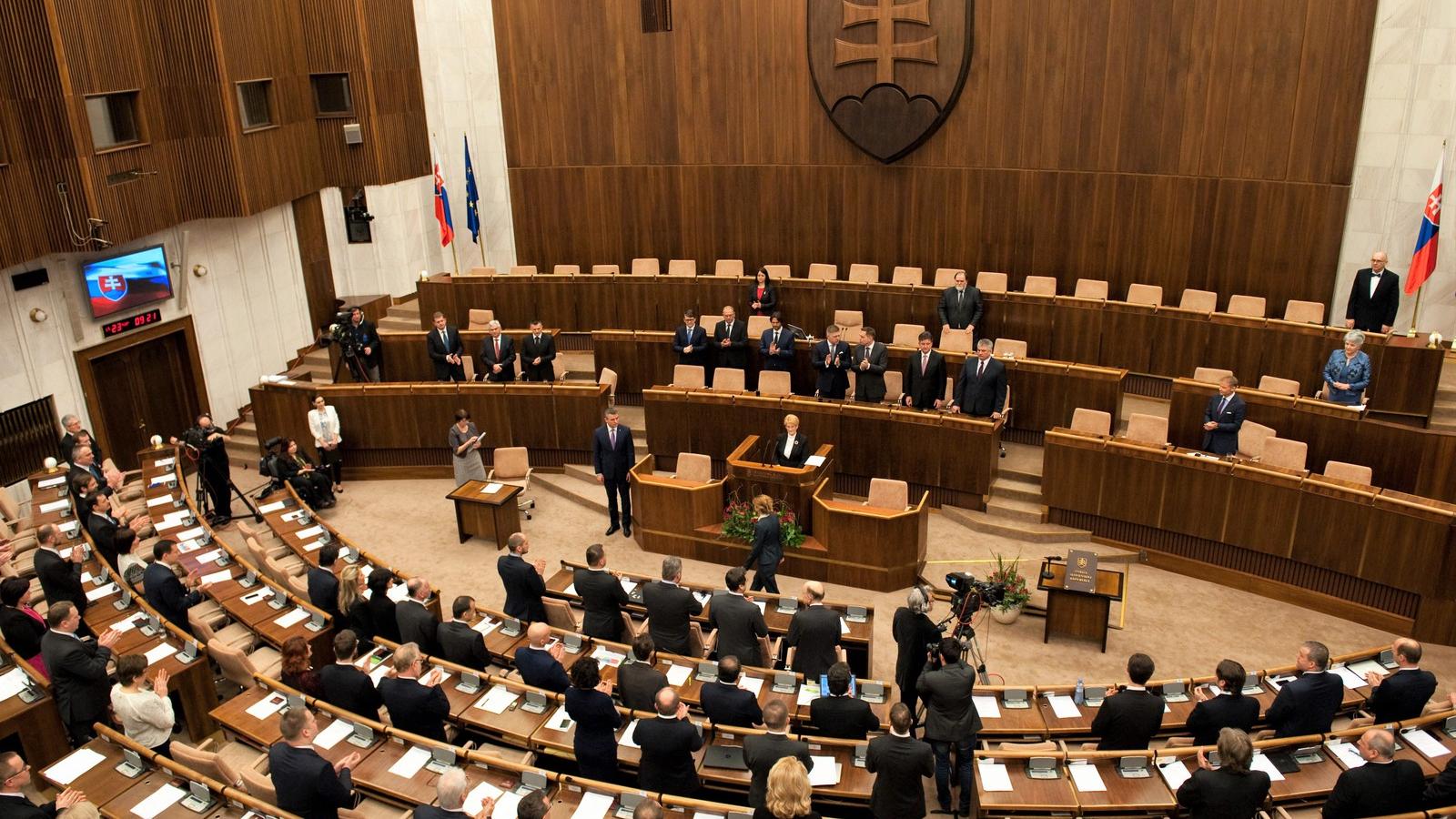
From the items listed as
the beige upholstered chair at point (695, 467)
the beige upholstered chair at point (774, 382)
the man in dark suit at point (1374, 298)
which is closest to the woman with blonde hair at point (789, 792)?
the beige upholstered chair at point (695, 467)

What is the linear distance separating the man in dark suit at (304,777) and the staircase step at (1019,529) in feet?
22.3

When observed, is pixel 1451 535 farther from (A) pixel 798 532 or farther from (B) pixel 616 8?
(B) pixel 616 8

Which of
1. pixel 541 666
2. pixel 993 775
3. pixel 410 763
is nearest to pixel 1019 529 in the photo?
pixel 993 775

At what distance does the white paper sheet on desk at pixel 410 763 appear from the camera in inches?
238

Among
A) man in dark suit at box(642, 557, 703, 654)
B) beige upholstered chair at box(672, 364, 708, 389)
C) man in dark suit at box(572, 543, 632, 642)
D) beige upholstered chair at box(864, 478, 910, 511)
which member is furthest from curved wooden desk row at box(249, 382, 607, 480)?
man in dark suit at box(642, 557, 703, 654)

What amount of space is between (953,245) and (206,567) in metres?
9.80

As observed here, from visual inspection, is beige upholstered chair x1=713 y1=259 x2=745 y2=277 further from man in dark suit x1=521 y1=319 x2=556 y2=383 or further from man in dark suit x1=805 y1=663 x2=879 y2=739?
man in dark suit x1=805 y1=663 x2=879 y2=739

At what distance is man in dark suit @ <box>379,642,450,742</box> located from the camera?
20.5ft

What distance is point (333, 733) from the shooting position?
641cm

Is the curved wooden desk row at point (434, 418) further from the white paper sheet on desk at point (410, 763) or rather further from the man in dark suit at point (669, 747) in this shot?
the man in dark suit at point (669, 747)

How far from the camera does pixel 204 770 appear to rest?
A: 6.12 metres

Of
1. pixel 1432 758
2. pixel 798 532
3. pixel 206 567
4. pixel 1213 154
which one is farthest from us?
pixel 1213 154

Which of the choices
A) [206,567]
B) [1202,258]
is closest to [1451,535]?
[1202,258]

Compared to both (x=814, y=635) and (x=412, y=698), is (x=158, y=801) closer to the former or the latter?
(x=412, y=698)
